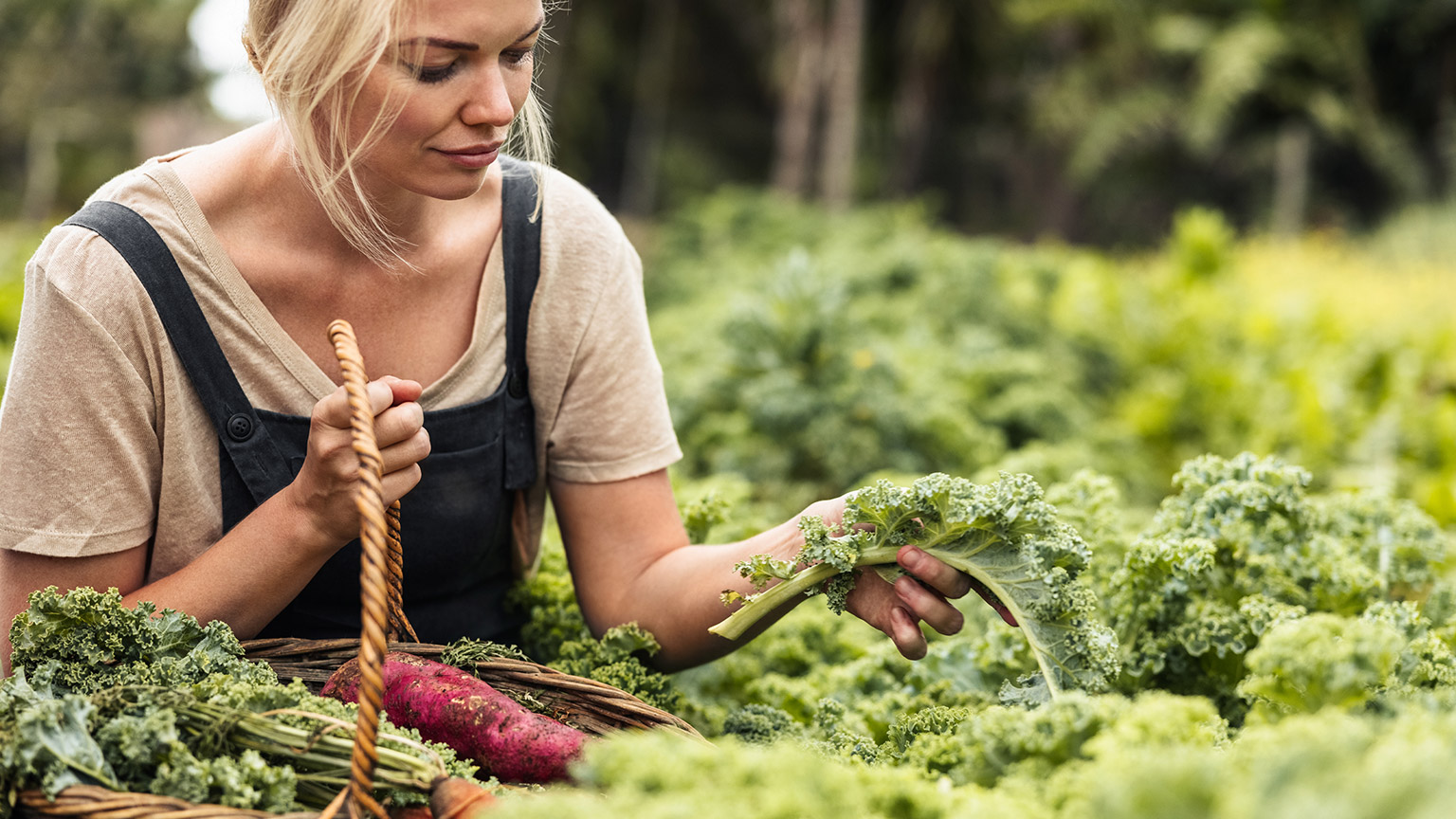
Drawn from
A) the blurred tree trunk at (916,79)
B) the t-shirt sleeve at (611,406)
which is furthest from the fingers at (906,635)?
the blurred tree trunk at (916,79)

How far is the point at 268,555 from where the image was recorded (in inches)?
70.3

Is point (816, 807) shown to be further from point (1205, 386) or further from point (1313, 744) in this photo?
point (1205, 386)

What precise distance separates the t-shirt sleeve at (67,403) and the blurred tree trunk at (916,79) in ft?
56.2

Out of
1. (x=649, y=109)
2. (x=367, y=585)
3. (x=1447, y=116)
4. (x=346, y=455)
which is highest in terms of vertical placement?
Answer: (x=649, y=109)

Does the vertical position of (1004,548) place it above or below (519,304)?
below

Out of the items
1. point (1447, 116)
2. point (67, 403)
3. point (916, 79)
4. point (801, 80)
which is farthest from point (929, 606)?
point (1447, 116)

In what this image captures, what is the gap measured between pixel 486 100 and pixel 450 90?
0.19 feet

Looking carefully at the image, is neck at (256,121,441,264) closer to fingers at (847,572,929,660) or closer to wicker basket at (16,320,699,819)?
wicker basket at (16,320,699,819)

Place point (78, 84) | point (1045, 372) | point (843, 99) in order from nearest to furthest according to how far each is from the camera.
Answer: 1. point (1045, 372)
2. point (843, 99)
3. point (78, 84)

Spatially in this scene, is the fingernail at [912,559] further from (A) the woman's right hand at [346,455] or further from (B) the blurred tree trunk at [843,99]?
(B) the blurred tree trunk at [843,99]

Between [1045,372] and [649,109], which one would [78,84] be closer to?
[649,109]

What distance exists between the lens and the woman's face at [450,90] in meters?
1.65

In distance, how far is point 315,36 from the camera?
1.66 metres

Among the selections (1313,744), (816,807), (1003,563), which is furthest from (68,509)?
(1313,744)
